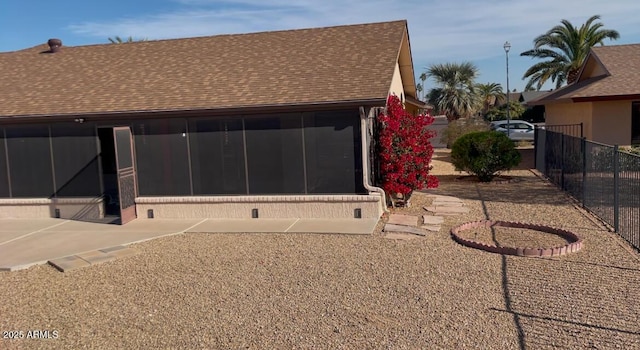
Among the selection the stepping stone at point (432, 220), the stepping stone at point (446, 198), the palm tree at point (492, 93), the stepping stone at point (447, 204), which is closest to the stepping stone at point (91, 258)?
the stepping stone at point (432, 220)

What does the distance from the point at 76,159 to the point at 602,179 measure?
11.0 m

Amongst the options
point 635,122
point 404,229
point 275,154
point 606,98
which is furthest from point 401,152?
point 635,122

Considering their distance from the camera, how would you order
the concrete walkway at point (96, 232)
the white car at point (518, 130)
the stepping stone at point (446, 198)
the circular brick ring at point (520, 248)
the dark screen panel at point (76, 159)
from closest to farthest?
the circular brick ring at point (520, 248) → the concrete walkway at point (96, 232) → the dark screen panel at point (76, 159) → the stepping stone at point (446, 198) → the white car at point (518, 130)

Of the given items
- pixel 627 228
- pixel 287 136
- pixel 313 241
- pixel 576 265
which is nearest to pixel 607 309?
pixel 576 265

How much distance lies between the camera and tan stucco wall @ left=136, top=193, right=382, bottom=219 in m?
11.0

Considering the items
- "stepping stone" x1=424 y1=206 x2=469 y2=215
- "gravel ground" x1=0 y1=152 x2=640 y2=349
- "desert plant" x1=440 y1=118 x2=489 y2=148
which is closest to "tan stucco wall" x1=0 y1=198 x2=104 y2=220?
"gravel ground" x1=0 y1=152 x2=640 y2=349

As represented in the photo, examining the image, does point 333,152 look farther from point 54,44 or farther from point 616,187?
point 54,44

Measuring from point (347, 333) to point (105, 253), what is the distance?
16.9ft

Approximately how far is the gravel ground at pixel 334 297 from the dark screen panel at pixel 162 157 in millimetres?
2513

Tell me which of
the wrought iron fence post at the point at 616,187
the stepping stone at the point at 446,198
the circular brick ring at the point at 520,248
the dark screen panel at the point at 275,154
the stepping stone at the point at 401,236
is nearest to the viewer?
the circular brick ring at the point at 520,248

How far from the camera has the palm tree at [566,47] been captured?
101ft

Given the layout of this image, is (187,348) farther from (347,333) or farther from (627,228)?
(627,228)

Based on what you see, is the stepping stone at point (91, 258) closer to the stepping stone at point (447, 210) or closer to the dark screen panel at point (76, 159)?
the dark screen panel at point (76, 159)

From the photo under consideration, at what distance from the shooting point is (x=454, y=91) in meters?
48.0
